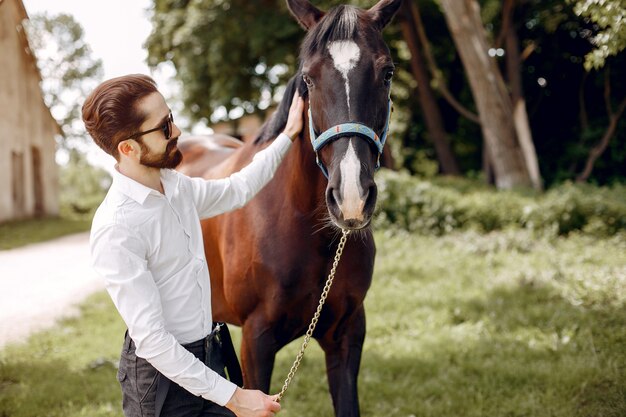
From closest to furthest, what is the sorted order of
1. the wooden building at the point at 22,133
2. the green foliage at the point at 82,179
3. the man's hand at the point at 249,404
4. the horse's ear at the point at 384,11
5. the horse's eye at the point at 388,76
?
the man's hand at the point at 249,404, the horse's eye at the point at 388,76, the horse's ear at the point at 384,11, the wooden building at the point at 22,133, the green foliage at the point at 82,179

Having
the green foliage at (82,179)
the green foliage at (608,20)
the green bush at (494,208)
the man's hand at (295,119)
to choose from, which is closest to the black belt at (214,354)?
the man's hand at (295,119)

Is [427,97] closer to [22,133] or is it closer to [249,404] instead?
[22,133]

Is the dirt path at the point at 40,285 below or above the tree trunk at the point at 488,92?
below

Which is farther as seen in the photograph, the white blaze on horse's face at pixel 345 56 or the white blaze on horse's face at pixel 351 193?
the white blaze on horse's face at pixel 345 56

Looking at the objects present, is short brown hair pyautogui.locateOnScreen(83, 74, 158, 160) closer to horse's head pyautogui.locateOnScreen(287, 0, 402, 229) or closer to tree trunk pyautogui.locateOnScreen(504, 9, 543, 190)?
horse's head pyautogui.locateOnScreen(287, 0, 402, 229)

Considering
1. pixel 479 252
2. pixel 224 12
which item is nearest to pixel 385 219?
pixel 479 252

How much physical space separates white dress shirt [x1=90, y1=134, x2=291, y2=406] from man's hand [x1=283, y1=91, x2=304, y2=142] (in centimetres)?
71

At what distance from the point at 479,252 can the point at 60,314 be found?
18.3 feet

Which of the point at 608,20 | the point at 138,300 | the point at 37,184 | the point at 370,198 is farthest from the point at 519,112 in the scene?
the point at 37,184

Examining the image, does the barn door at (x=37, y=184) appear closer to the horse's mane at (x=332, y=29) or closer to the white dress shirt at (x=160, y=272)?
the horse's mane at (x=332, y=29)

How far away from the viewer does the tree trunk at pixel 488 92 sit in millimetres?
10164

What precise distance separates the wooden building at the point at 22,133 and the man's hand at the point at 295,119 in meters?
14.6

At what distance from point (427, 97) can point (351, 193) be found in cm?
1268

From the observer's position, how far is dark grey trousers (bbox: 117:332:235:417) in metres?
1.83
